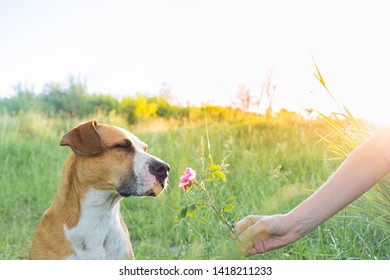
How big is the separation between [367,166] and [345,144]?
0.79 meters

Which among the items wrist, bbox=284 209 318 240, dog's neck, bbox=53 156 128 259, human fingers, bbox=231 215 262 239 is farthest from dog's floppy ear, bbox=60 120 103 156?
wrist, bbox=284 209 318 240

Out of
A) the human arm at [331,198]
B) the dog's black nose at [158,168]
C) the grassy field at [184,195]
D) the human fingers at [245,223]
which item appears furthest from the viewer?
the grassy field at [184,195]

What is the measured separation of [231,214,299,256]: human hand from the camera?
155 cm

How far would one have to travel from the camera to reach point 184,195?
373 centimetres

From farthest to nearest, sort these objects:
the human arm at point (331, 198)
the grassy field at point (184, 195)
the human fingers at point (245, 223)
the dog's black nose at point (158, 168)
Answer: the grassy field at point (184, 195) < the dog's black nose at point (158, 168) < the human fingers at point (245, 223) < the human arm at point (331, 198)

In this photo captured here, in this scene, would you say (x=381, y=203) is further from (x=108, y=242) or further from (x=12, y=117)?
(x=12, y=117)

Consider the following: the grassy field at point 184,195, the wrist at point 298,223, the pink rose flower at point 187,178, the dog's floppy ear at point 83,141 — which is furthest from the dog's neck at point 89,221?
the wrist at point 298,223

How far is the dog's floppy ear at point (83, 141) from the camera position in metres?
2.09

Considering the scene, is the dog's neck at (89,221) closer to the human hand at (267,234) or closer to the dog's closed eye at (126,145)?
the dog's closed eye at (126,145)

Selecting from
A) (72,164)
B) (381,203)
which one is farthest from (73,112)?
(381,203)

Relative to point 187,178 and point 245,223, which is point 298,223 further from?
point 187,178

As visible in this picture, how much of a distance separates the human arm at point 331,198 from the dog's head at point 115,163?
1.77ft

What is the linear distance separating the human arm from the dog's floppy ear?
2.37 ft

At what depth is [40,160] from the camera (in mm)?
4734
